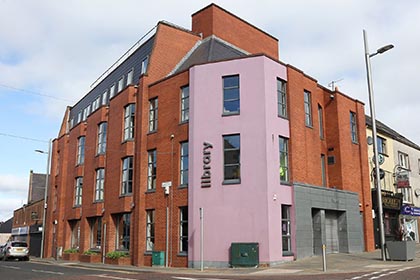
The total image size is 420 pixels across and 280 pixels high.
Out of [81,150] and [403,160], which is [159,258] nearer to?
[81,150]

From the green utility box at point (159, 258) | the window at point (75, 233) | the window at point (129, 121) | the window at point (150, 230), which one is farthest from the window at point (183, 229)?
the window at point (75, 233)

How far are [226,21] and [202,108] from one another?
10054 mm

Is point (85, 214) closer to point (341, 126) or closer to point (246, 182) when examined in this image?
point (246, 182)

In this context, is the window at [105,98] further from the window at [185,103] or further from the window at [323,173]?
the window at [323,173]

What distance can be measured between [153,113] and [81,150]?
11919mm

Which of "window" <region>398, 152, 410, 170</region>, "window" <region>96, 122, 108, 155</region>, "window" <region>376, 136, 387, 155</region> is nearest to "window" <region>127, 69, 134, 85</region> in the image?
"window" <region>96, 122, 108, 155</region>

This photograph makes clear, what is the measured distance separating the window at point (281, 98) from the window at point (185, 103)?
484 centimetres

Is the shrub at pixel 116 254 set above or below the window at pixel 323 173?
below

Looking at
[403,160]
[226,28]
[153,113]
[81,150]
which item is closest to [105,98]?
[81,150]

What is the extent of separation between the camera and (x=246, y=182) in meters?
21.7

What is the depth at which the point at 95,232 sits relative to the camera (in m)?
32.1

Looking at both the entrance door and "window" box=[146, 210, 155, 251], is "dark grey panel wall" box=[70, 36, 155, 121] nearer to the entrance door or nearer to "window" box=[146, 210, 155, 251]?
"window" box=[146, 210, 155, 251]

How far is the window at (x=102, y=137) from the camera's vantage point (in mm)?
32553

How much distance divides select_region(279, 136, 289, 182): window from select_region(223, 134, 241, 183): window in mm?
2286
